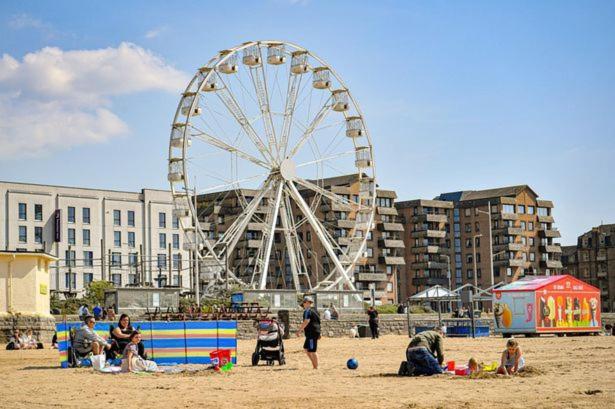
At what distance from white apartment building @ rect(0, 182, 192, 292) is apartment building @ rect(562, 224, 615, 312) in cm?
5826

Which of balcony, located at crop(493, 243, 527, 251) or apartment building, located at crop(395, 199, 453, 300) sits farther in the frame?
balcony, located at crop(493, 243, 527, 251)

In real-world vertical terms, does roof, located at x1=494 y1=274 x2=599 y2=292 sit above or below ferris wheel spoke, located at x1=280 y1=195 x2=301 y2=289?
below

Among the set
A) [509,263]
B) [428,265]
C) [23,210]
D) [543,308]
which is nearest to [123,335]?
[543,308]

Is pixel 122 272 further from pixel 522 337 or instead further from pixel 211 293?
pixel 522 337

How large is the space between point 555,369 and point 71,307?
49.0 m

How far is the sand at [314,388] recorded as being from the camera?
1619 centimetres

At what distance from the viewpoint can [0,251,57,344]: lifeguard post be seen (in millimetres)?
41594

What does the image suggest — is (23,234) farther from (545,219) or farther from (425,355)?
(425,355)

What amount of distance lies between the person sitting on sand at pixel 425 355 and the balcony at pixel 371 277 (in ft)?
313


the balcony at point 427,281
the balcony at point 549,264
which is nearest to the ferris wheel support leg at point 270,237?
the balcony at point 427,281

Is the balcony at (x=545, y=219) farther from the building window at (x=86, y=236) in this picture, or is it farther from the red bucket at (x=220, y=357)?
the red bucket at (x=220, y=357)

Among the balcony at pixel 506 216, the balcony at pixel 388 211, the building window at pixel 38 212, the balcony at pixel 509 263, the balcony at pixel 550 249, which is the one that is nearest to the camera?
the building window at pixel 38 212

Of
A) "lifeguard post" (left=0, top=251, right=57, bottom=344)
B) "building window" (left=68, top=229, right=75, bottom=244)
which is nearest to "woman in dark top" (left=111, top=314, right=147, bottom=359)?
"lifeguard post" (left=0, top=251, right=57, bottom=344)

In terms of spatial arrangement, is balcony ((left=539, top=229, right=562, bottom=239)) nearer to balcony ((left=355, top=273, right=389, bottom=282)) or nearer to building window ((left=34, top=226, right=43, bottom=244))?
balcony ((left=355, top=273, right=389, bottom=282))
